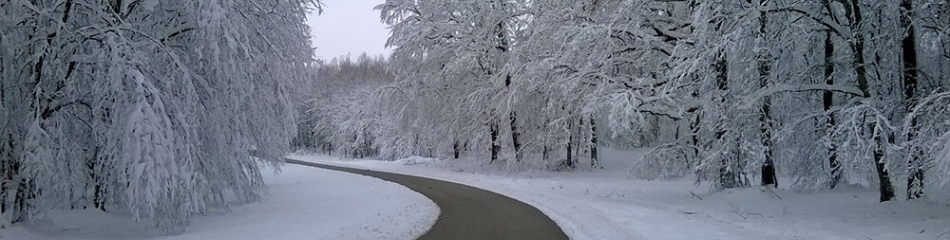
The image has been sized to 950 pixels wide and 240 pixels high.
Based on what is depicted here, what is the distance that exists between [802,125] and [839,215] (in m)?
2.50

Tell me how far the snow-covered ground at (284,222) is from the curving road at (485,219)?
0.42 meters

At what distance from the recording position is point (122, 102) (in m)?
10.5

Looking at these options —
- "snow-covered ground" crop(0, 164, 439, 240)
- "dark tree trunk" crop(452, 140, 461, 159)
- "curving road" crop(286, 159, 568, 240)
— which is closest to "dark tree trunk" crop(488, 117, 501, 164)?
"dark tree trunk" crop(452, 140, 461, 159)

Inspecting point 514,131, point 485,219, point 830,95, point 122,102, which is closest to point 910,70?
point 830,95

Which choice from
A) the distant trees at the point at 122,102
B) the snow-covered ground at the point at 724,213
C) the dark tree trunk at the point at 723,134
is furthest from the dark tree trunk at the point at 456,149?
the distant trees at the point at 122,102

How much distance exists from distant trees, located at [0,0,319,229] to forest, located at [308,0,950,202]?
6022mm

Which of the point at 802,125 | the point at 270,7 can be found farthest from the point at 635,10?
the point at 270,7

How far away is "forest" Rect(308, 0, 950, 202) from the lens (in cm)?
1202

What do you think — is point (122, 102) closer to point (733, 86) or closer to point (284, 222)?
point (284, 222)

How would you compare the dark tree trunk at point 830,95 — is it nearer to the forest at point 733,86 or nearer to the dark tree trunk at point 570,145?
the forest at point 733,86

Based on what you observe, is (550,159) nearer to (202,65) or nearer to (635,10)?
(635,10)

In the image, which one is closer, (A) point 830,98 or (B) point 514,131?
(A) point 830,98

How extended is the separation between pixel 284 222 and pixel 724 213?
9261mm

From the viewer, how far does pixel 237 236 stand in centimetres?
1139
